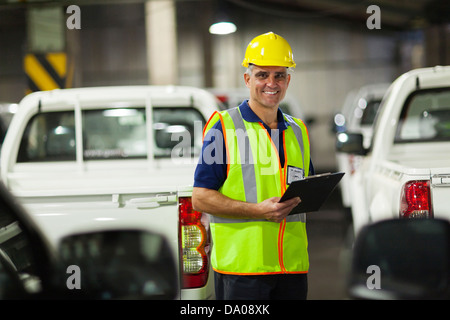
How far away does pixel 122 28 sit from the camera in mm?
18094

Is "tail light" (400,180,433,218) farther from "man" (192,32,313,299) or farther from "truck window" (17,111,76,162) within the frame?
"truck window" (17,111,76,162)

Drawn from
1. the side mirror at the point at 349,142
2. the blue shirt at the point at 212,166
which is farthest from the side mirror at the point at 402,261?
the side mirror at the point at 349,142

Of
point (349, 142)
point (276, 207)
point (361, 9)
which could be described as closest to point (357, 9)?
point (361, 9)

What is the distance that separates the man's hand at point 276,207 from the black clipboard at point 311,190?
0.07 ft

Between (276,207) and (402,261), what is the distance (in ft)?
2.21

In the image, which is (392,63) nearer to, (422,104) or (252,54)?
(422,104)

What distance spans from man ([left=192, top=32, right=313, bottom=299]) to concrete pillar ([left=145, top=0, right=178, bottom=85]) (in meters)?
8.49

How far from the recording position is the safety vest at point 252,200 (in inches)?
85.4

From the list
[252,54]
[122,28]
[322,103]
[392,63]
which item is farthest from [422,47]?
[252,54]

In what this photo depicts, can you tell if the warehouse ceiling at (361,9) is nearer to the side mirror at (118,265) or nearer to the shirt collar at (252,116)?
→ the shirt collar at (252,116)

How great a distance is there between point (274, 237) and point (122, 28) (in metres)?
16.9

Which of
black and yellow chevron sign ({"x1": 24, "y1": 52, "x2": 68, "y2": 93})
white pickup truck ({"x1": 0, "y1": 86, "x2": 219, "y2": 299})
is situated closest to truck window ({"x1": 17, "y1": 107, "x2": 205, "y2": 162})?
white pickup truck ({"x1": 0, "y1": 86, "x2": 219, "y2": 299})

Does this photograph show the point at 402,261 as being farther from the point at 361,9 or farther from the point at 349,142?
the point at 361,9

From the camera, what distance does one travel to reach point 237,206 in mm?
2125
